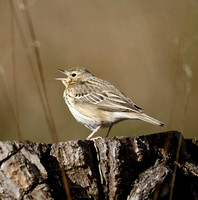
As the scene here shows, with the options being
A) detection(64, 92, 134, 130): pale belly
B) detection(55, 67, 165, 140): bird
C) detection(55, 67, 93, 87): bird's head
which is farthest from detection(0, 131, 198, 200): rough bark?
detection(55, 67, 93, 87): bird's head

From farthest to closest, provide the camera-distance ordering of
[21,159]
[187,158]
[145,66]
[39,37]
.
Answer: [39,37]
[145,66]
[187,158]
[21,159]

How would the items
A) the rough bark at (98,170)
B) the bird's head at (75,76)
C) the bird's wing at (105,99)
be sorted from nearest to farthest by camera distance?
the rough bark at (98,170)
the bird's wing at (105,99)
the bird's head at (75,76)

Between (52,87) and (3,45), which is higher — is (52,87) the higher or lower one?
the lower one

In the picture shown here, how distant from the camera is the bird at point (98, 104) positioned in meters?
7.27

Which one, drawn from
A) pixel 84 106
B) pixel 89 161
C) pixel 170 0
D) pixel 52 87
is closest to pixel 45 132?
pixel 52 87

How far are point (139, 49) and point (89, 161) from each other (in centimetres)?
679

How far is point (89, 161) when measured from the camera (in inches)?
214

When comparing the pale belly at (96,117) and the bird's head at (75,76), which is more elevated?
the bird's head at (75,76)

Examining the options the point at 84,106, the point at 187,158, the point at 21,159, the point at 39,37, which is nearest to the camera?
the point at 21,159

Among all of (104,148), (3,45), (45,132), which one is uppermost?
(3,45)

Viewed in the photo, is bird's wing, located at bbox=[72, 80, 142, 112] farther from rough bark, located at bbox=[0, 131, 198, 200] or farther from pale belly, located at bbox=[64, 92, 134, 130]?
rough bark, located at bbox=[0, 131, 198, 200]

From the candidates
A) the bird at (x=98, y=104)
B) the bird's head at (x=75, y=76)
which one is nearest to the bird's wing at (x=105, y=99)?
the bird at (x=98, y=104)

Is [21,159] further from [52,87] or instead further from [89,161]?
[52,87]

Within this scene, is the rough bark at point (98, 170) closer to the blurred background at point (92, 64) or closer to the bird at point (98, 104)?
the bird at point (98, 104)
